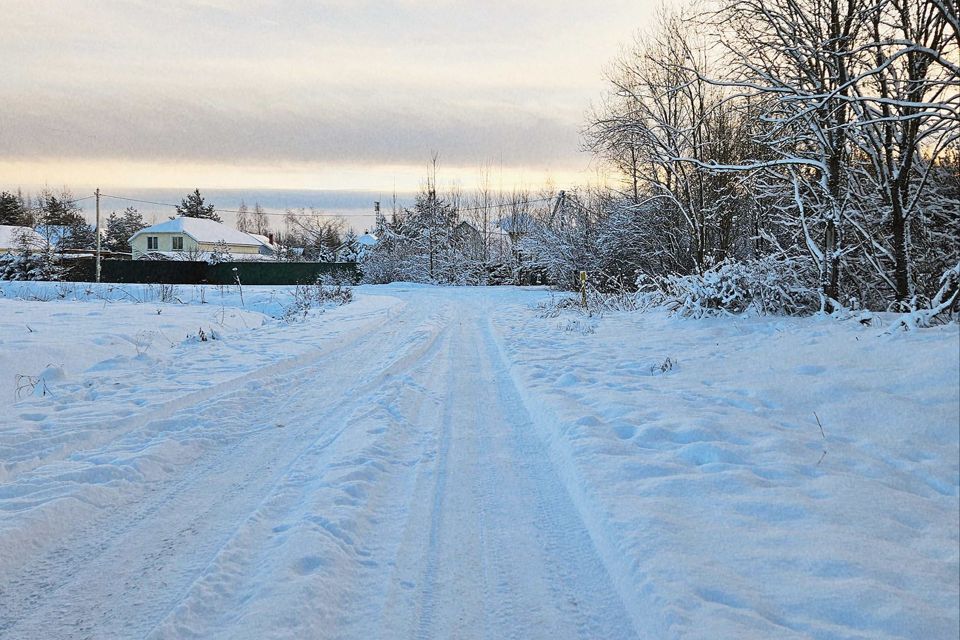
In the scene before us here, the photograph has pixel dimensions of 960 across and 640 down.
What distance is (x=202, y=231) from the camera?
202ft

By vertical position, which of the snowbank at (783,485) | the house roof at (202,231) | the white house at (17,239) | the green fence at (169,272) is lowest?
the snowbank at (783,485)

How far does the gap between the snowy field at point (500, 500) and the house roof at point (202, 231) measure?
5905 centimetres

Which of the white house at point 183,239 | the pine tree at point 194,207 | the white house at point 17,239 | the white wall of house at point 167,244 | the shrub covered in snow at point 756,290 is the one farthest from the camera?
the pine tree at point 194,207

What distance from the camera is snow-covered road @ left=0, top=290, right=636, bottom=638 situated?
2.44 metres

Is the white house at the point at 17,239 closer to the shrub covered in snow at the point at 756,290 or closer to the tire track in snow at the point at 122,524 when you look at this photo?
the tire track in snow at the point at 122,524

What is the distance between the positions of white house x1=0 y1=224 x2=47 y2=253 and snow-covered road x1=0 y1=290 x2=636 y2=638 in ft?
126

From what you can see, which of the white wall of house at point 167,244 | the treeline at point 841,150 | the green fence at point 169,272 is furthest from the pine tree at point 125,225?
the treeline at point 841,150

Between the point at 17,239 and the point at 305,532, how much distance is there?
5015 cm

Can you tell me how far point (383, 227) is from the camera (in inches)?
1700

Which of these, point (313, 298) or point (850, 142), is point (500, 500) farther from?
point (313, 298)

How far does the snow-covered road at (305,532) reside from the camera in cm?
244

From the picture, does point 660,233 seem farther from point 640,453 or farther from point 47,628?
point 47,628

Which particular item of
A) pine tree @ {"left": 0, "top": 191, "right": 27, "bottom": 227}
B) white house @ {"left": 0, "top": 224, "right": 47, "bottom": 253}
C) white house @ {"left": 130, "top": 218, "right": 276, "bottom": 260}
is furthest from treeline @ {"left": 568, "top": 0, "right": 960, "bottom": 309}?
pine tree @ {"left": 0, "top": 191, "right": 27, "bottom": 227}

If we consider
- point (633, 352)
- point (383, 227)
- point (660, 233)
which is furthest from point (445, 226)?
point (633, 352)
